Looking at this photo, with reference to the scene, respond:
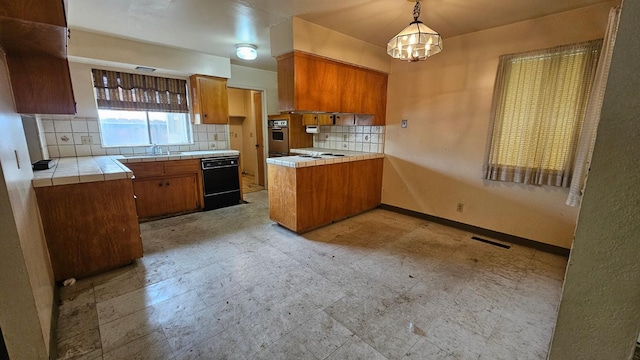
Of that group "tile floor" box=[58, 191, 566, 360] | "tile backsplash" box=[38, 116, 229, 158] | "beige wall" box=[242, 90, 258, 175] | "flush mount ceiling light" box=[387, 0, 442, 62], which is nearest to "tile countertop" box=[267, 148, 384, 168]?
"tile floor" box=[58, 191, 566, 360]

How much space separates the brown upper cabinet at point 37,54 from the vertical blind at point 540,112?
12.1ft

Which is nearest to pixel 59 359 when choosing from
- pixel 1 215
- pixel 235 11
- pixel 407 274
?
pixel 1 215

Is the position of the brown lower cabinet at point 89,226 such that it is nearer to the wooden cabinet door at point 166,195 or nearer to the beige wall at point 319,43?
the wooden cabinet door at point 166,195

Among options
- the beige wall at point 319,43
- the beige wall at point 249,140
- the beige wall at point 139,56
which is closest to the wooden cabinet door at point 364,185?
the beige wall at point 319,43

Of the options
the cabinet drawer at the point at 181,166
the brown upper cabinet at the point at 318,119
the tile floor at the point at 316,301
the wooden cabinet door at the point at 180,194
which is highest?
the brown upper cabinet at the point at 318,119

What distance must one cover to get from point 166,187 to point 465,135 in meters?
4.11

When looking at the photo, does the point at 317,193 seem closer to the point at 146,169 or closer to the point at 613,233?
the point at 146,169

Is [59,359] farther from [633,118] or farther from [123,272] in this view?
[633,118]

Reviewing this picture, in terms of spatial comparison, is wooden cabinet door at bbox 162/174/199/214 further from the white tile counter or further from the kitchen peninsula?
the kitchen peninsula

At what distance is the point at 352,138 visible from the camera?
4.34 m

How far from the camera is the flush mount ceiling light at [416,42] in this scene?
1979 millimetres

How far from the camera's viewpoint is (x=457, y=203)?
3.36 meters

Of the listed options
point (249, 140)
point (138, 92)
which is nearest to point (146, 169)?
point (138, 92)

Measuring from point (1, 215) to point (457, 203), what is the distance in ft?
12.9
